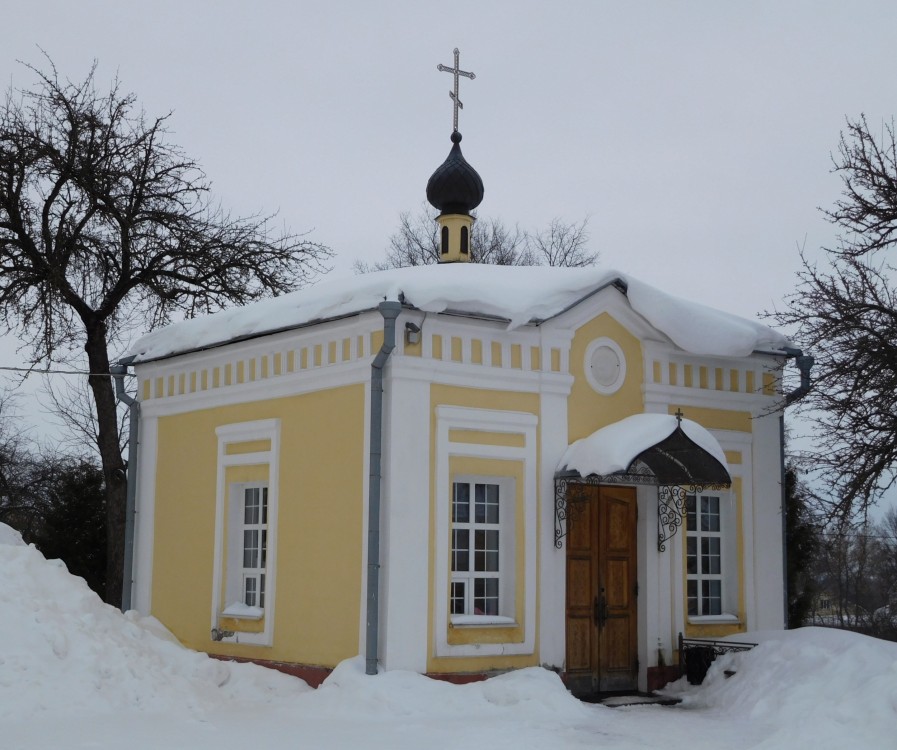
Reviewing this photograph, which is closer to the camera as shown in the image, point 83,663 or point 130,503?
point 83,663

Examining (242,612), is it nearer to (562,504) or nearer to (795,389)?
(562,504)

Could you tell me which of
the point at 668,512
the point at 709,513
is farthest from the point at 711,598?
the point at 668,512

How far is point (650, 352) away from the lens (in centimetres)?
1286

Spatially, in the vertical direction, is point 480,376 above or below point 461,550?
above

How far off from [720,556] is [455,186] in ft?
17.8

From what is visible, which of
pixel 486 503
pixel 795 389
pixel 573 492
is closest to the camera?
pixel 486 503

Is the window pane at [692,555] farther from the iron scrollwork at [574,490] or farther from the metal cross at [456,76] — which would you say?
the metal cross at [456,76]

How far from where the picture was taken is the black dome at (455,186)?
48.5ft

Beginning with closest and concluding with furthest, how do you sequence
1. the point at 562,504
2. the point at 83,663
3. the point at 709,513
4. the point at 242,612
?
the point at 83,663 < the point at 562,504 < the point at 242,612 < the point at 709,513

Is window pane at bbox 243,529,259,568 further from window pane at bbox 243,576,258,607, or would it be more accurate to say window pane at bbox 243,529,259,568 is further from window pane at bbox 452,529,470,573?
window pane at bbox 452,529,470,573

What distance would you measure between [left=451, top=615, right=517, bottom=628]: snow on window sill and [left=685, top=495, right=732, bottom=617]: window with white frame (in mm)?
2487

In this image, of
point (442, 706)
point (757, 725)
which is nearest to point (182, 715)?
point (442, 706)

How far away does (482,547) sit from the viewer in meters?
11.7

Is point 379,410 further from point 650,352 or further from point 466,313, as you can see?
point 650,352
